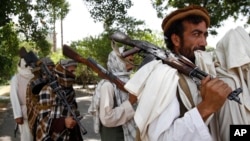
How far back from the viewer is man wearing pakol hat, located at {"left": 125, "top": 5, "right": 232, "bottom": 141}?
1.83 meters

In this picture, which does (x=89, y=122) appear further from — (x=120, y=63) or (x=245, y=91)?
(x=245, y=91)

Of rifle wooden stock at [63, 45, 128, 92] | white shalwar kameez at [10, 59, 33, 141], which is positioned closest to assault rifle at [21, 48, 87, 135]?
rifle wooden stock at [63, 45, 128, 92]

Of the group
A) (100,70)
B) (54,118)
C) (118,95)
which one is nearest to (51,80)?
(54,118)

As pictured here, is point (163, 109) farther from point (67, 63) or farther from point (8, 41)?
point (8, 41)

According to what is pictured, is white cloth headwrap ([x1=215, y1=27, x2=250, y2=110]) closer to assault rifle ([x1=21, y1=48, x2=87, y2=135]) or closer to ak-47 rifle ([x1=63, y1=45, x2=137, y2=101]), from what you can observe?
ak-47 rifle ([x1=63, y1=45, x2=137, y2=101])

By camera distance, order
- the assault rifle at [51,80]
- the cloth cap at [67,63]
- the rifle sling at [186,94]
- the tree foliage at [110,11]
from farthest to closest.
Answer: the tree foliage at [110,11], the cloth cap at [67,63], the assault rifle at [51,80], the rifle sling at [186,94]

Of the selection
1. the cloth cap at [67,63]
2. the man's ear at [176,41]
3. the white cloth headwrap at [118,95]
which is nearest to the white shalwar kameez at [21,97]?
the cloth cap at [67,63]

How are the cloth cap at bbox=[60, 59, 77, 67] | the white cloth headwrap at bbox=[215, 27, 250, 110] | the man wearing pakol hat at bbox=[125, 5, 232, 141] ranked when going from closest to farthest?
the man wearing pakol hat at bbox=[125, 5, 232, 141] → the white cloth headwrap at bbox=[215, 27, 250, 110] → the cloth cap at bbox=[60, 59, 77, 67]

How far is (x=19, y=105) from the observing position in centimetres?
563

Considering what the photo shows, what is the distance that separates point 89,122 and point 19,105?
20.4 ft

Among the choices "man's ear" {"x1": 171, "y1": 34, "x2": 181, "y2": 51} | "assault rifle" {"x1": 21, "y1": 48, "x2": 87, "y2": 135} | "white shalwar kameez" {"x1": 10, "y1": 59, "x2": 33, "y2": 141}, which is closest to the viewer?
"man's ear" {"x1": 171, "y1": 34, "x2": 181, "y2": 51}

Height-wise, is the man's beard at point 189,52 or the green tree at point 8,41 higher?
the man's beard at point 189,52

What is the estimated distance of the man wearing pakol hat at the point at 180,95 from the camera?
183 cm

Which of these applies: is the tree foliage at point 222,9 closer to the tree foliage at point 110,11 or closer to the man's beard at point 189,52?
the tree foliage at point 110,11
